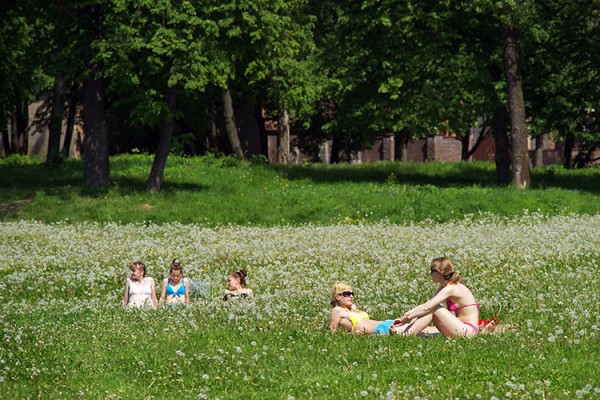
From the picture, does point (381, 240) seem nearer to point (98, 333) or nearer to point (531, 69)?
point (98, 333)

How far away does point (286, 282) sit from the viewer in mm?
19203

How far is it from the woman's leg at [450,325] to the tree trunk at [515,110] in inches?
1073

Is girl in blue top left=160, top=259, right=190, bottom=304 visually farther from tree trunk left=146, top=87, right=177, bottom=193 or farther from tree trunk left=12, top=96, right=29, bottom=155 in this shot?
tree trunk left=12, top=96, right=29, bottom=155

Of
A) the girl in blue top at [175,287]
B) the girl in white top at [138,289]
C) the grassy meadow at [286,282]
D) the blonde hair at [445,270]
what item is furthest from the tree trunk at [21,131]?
the blonde hair at [445,270]

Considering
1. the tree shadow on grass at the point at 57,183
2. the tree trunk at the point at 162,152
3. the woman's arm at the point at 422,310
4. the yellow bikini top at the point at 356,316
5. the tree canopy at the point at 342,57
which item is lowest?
the yellow bikini top at the point at 356,316

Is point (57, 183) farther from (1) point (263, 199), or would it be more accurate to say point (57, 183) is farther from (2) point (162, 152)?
(1) point (263, 199)

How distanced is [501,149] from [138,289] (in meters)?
28.4

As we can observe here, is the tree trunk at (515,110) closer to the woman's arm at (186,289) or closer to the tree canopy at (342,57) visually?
the tree canopy at (342,57)

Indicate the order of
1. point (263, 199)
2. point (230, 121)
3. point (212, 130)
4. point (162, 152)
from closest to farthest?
point (263, 199) → point (162, 152) → point (230, 121) → point (212, 130)

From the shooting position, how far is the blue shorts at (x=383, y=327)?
14.5m

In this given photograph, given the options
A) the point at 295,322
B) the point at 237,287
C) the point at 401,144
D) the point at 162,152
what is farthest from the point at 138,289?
the point at 401,144

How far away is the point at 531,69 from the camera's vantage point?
45.3 m

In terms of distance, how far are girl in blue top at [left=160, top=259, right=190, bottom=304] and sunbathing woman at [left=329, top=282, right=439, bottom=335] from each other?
4227mm

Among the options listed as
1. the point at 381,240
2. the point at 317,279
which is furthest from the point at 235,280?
the point at 381,240
